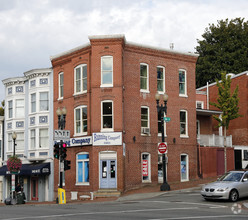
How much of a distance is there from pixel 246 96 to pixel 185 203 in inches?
995

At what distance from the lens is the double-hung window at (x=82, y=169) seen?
34.0 m

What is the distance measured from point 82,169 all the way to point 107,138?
12.2 feet

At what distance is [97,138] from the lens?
107ft

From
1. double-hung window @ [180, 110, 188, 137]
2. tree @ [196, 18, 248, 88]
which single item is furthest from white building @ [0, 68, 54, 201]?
tree @ [196, 18, 248, 88]

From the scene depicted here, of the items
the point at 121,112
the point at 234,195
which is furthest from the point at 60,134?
the point at 234,195

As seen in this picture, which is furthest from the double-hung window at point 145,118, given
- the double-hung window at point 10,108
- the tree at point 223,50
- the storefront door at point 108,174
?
the tree at point 223,50

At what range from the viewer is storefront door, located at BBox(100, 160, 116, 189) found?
32.4 meters

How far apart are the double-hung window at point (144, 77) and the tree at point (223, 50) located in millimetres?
23492

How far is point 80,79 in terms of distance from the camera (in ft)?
116

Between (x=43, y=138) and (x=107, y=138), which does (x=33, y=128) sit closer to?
(x=43, y=138)

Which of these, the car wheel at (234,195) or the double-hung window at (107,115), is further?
the double-hung window at (107,115)

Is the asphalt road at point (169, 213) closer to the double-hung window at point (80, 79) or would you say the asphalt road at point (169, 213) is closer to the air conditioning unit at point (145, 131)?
the air conditioning unit at point (145, 131)

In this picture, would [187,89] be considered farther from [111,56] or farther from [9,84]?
[9,84]

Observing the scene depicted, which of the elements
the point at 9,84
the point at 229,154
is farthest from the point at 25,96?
the point at 229,154
